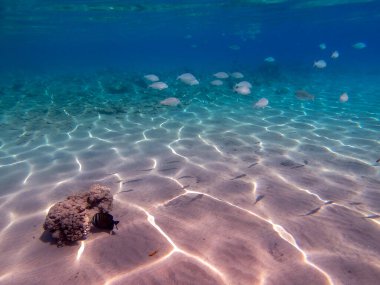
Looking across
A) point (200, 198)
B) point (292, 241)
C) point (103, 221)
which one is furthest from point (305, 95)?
point (103, 221)

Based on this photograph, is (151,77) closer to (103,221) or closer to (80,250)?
(103,221)

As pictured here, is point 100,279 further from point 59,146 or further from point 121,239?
point 59,146

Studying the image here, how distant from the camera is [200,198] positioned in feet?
14.8

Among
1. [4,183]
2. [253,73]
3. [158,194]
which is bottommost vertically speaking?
[253,73]

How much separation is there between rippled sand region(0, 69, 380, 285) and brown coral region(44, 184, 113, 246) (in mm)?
168

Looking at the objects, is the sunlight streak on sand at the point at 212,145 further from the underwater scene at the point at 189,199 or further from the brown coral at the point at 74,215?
the brown coral at the point at 74,215

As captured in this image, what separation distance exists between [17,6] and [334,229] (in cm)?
3649

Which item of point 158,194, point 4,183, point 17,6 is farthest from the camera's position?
point 17,6

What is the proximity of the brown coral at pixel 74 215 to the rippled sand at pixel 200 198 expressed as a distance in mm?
168

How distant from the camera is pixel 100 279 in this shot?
2.77 m

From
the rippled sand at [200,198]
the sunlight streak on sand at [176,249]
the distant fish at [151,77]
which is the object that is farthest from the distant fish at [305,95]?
the sunlight streak on sand at [176,249]

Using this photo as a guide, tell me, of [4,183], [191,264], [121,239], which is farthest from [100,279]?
[4,183]

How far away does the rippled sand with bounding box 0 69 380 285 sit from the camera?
2.96m

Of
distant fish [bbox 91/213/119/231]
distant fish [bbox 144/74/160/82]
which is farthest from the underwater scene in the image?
distant fish [bbox 144/74/160/82]
